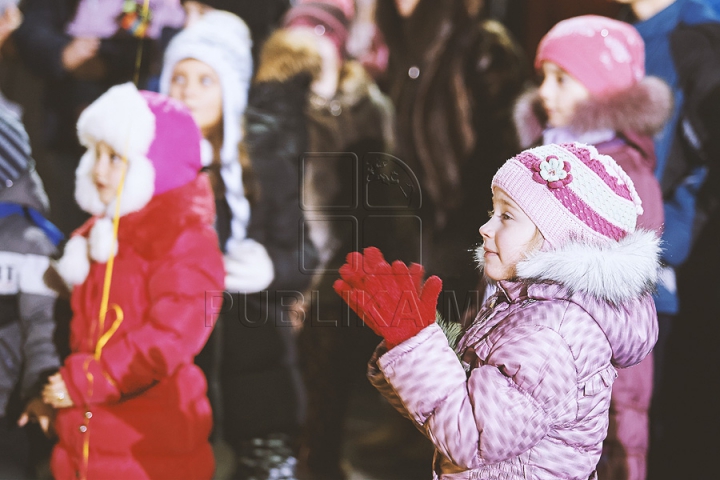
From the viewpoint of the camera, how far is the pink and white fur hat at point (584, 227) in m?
0.92

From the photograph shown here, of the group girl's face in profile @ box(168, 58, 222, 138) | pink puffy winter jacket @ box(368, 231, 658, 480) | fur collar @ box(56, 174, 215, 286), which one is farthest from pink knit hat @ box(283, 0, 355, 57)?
pink puffy winter jacket @ box(368, 231, 658, 480)

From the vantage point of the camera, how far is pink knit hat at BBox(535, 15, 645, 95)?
67.0 inches

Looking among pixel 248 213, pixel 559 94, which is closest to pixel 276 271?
pixel 248 213

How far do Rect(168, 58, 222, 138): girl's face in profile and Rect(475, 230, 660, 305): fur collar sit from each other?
1199mm

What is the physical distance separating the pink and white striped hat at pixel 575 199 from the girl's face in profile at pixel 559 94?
82 cm

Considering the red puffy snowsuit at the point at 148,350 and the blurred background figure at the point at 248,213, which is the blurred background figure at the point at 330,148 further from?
the red puffy snowsuit at the point at 148,350

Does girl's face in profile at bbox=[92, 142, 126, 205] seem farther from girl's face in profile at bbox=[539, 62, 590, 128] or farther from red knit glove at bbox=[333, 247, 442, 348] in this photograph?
girl's face in profile at bbox=[539, 62, 590, 128]

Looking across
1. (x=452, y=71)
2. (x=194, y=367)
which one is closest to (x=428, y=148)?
(x=452, y=71)

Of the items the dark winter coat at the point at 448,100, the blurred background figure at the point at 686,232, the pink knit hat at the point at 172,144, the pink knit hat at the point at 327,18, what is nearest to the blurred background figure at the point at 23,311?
the pink knit hat at the point at 172,144

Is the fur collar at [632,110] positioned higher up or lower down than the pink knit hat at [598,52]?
lower down

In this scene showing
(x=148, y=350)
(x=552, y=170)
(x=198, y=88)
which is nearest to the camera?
(x=552, y=170)

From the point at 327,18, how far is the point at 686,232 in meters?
1.26

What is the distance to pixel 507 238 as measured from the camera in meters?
0.99

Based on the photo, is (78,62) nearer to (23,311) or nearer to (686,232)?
(23,311)
